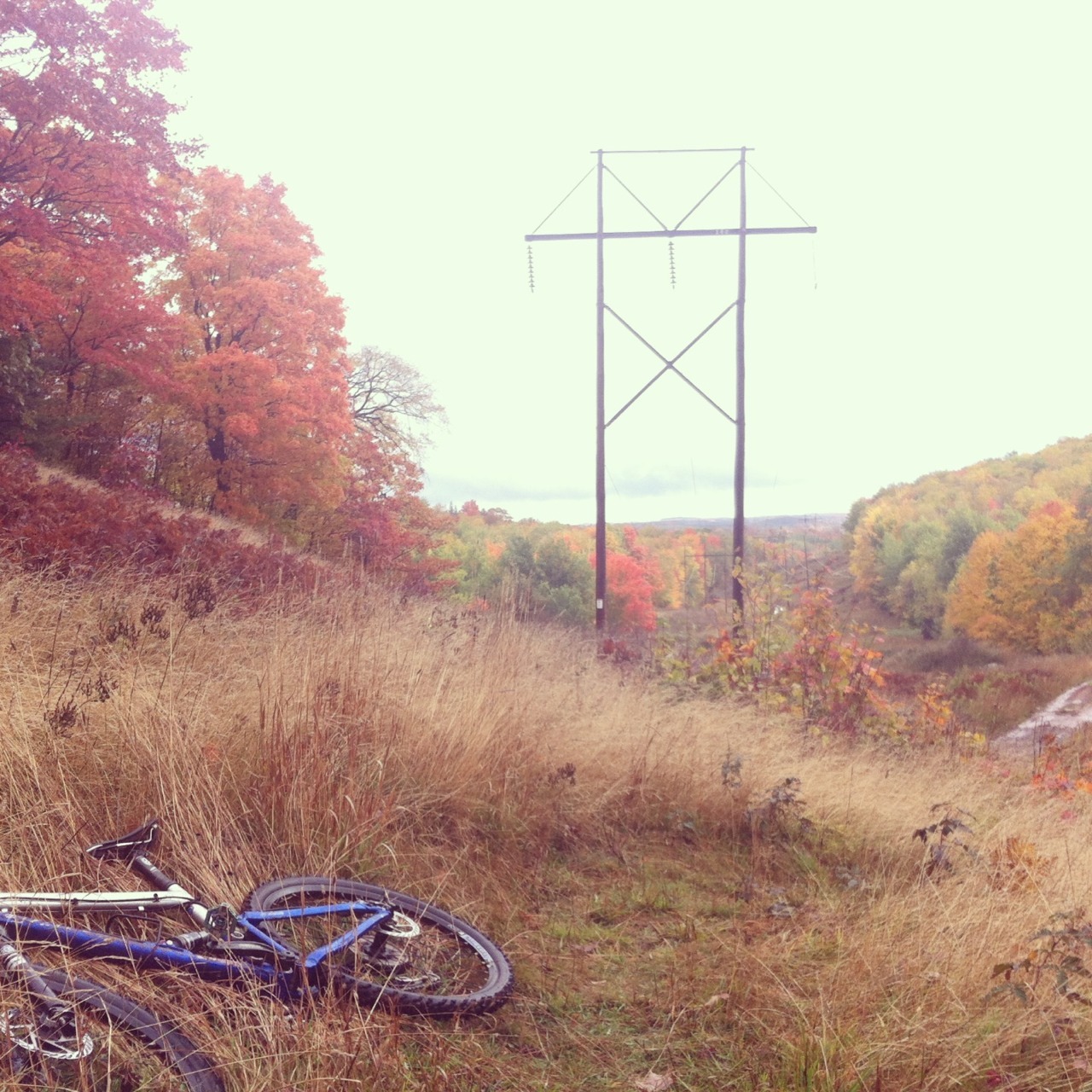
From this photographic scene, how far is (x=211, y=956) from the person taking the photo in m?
2.78

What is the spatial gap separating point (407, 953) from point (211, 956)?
79 centimetres

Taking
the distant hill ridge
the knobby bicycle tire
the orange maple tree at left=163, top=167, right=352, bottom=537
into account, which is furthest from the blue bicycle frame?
the distant hill ridge

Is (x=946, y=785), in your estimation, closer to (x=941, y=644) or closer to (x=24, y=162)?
(x=24, y=162)

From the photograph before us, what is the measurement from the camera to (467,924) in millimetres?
3654

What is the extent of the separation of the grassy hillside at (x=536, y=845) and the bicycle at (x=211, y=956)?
0.33 feet

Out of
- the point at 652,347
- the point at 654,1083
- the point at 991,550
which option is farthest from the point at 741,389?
the point at 991,550

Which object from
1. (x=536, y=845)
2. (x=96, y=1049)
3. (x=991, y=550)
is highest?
(x=991, y=550)

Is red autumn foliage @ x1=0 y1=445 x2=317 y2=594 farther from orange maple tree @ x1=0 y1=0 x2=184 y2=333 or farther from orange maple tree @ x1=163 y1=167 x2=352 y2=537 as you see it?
orange maple tree @ x1=163 y1=167 x2=352 y2=537

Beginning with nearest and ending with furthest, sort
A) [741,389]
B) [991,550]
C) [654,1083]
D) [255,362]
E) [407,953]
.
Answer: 1. [654,1083]
2. [407,953]
3. [741,389]
4. [255,362]
5. [991,550]

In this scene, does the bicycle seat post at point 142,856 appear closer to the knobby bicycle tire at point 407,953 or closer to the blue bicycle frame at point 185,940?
the blue bicycle frame at point 185,940

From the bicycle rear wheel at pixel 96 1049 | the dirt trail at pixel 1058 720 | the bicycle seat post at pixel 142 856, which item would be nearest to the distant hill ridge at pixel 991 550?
the dirt trail at pixel 1058 720

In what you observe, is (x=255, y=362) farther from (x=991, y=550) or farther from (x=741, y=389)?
(x=991, y=550)

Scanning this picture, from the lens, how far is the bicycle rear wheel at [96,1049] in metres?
2.17

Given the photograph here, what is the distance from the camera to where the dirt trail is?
18.8 meters
